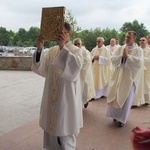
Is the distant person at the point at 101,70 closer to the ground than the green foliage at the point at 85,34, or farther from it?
closer to the ground

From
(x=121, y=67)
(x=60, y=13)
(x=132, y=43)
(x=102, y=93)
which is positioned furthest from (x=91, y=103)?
(x=60, y=13)

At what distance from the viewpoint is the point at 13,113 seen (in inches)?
176

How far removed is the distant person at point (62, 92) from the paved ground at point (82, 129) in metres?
0.70

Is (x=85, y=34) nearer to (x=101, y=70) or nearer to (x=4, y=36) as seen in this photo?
(x=101, y=70)

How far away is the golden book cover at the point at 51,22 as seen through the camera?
221 cm

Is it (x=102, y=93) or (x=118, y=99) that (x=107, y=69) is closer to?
(x=102, y=93)

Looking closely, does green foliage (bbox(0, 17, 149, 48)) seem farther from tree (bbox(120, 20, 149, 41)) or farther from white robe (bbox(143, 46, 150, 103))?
white robe (bbox(143, 46, 150, 103))

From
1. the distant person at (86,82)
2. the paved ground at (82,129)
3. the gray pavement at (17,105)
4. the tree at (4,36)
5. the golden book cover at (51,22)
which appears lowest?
the gray pavement at (17,105)

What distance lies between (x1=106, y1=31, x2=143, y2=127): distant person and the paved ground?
278mm

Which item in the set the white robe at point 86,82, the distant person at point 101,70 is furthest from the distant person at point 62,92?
the distant person at point 101,70

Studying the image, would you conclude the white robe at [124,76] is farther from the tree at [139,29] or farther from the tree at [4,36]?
the tree at [4,36]

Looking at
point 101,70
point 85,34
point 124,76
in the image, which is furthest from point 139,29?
point 124,76

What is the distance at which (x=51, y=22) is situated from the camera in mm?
2250

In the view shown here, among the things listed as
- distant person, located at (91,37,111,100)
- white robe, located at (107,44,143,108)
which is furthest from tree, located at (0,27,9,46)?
white robe, located at (107,44,143,108)
